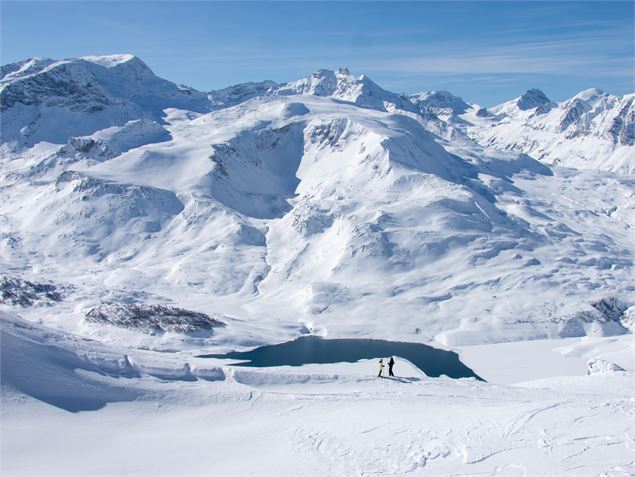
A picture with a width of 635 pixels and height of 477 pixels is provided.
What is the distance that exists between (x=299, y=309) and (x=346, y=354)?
2364cm

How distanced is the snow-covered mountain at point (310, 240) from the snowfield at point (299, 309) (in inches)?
23.0

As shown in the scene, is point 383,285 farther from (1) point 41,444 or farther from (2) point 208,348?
(1) point 41,444

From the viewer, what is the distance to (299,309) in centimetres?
10312

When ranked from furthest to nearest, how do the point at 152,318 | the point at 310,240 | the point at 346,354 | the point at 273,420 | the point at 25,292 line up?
1. the point at 310,240
2. the point at 25,292
3. the point at 152,318
4. the point at 346,354
5. the point at 273,420

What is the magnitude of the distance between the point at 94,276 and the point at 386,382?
95407 millimetres

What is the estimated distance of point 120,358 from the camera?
38188mm

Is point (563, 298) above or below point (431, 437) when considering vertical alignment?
above

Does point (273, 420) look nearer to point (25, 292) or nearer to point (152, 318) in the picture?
point (152, 318)

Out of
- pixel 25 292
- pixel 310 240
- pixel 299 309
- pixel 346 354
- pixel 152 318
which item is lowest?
pixel 346 354

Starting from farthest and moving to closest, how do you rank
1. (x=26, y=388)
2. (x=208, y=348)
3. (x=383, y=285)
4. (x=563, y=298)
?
(x=383, y=285), (x=563, y=298), (x=208, y=348), (x=26, y=388)

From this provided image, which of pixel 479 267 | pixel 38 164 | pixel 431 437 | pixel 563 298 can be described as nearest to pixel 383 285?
pixel 479 267

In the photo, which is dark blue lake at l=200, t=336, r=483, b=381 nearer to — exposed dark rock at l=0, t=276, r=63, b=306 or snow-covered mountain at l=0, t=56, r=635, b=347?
snow-covered mountain at l=0, t=56, r=635, b=347

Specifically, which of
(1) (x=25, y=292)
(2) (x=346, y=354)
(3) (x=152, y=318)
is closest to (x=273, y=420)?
(2) (x=346, y=354)

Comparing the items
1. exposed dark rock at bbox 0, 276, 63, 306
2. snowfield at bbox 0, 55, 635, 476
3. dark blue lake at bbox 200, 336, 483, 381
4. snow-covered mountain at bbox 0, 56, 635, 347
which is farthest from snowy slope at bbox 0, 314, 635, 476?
exposed dark rock at bbox 0, 276, 63, 306
